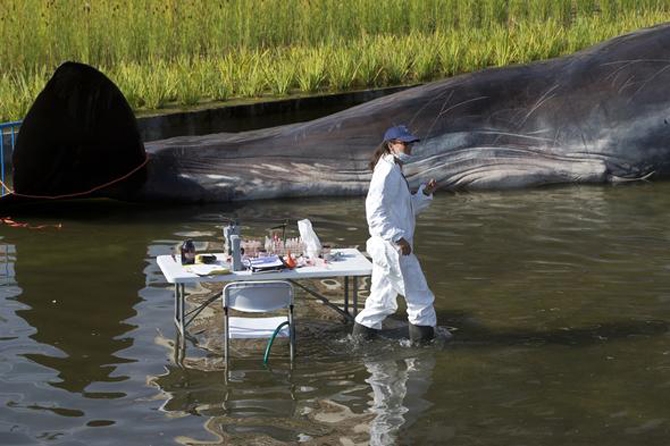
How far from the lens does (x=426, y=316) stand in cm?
984

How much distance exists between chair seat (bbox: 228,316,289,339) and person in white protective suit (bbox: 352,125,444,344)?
680mm

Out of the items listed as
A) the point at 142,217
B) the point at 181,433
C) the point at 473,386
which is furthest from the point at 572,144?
the point at 181,433

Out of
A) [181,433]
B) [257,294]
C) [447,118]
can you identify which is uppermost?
[447,118]

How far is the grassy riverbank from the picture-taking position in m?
17.9

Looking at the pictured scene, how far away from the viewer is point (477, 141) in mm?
15641

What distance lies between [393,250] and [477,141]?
20.0ft

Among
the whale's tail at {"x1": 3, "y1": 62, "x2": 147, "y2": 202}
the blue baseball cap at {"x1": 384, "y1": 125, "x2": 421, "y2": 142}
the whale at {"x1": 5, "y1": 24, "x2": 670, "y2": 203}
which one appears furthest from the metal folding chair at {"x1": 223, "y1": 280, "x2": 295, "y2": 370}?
the whale at {"x1": 5, "y1": 24, "x2": 670, "y2": 203}

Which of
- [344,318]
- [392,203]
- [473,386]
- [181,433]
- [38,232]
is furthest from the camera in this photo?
[38,232]

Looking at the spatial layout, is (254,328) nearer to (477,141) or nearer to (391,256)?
(391,256)

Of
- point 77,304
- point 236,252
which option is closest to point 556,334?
point 236,252

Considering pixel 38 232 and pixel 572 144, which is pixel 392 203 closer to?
pixel 38 232

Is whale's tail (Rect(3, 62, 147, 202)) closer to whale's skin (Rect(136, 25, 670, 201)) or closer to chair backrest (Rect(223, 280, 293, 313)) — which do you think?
whale's skin (Rect(136, 25, 670, 201))

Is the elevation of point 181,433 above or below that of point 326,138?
below

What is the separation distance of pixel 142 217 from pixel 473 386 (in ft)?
20.7
